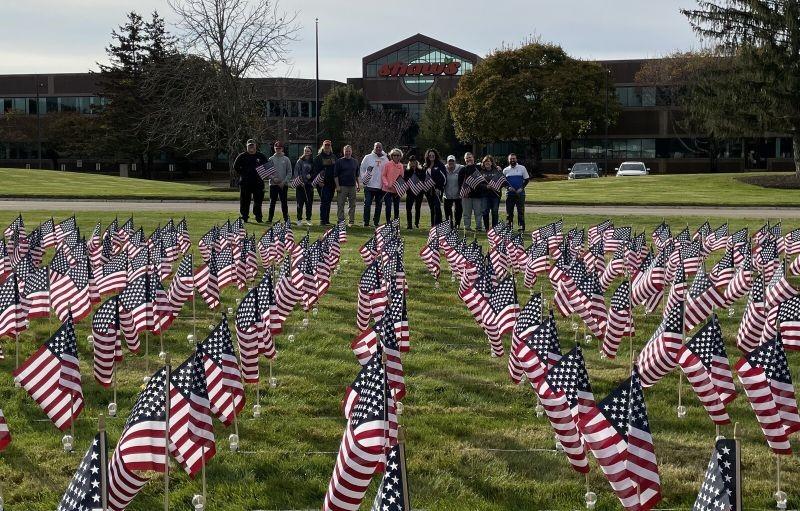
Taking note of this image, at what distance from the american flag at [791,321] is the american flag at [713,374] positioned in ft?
10.1

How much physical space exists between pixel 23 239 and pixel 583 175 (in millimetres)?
49492

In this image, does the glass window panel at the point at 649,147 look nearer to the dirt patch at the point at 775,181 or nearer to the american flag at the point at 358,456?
the dirt patch at the point at 775,181

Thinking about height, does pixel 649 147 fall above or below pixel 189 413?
above

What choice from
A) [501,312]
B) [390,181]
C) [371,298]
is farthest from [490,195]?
[501,312]

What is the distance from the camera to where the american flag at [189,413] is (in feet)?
22.2

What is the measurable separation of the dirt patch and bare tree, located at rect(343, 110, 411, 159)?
2888 centimetres

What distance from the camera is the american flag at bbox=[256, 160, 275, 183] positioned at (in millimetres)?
25062

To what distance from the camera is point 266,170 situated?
25141 millimetres

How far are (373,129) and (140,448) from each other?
6838 cm

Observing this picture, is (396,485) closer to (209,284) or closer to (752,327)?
(752,327)

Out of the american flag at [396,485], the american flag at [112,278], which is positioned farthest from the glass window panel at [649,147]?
the american flag at [396,485]

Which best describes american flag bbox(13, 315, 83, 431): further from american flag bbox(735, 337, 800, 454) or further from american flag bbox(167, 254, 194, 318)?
american flag bbox(735, 337, 800, 454)

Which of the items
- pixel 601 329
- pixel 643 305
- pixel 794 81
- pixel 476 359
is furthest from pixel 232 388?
pixel 794 81

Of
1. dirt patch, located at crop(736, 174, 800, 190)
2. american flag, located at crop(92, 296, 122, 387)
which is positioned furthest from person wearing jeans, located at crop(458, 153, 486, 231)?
dirt patch, located at crop(736, 174, 800, 190)
